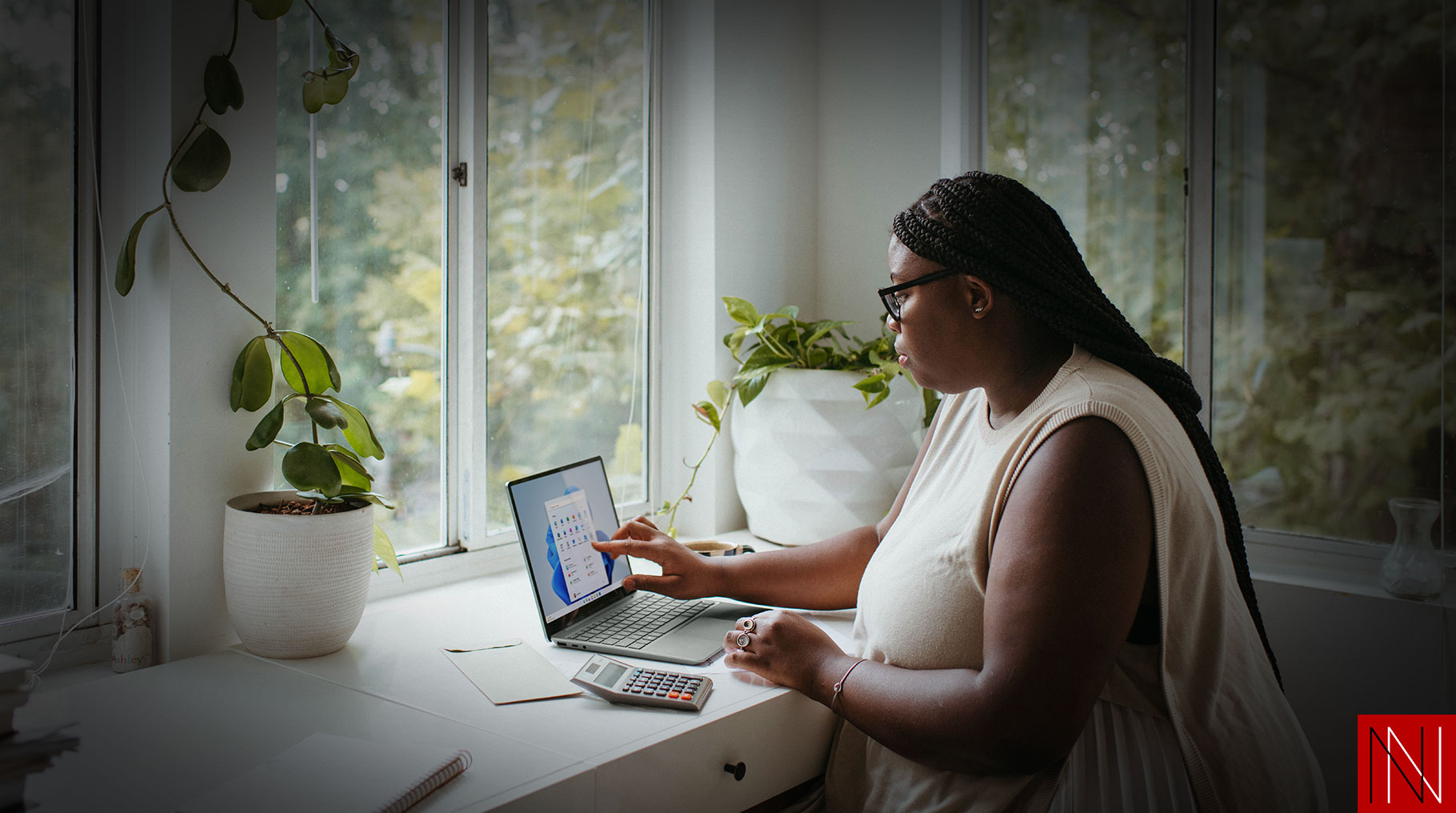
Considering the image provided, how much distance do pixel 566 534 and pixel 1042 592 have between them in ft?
2.62

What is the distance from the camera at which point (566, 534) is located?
149cm

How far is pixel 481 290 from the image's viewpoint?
1.81 metres

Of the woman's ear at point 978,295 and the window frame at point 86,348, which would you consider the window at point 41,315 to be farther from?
the woman's ear at point 978,295

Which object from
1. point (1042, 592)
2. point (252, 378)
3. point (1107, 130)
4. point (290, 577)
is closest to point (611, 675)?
point (290, 577)

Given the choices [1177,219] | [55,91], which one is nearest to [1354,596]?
[1177,219]

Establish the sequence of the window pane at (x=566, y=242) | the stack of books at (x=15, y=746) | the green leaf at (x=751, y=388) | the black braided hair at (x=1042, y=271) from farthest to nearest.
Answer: the green leaf at (x=751, y=388) → the window pane at (x=566, y=242) → the black braided hair at (x=1042, y=271) → the stack of books at (x=15, y=746)

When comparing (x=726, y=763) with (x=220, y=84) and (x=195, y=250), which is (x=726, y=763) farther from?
(x=220, y=84)

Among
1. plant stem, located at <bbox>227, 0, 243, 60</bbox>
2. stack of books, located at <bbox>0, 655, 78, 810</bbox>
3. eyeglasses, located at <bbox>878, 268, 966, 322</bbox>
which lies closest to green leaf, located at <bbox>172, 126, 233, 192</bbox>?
plant stem, located at <bbox>227, 0, 243, 60</bbox>

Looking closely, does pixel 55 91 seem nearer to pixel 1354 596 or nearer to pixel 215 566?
pixel 215 566

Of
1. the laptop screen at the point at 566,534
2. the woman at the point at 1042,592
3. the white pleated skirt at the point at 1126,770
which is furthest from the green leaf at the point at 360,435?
the white pleated skirt at the point at 1126,770

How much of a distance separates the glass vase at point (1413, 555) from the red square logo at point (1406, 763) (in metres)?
0.21

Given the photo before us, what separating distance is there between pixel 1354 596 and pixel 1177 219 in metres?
0.76

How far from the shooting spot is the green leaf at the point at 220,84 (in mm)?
1284

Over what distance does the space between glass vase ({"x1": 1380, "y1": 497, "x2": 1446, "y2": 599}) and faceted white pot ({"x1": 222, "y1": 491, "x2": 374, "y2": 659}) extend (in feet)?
5.59
